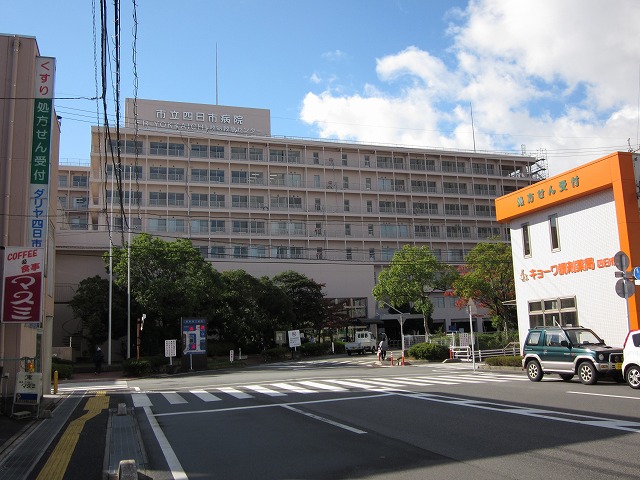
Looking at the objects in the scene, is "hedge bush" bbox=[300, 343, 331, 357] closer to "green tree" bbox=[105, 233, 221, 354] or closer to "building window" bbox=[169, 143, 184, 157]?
"green tree" bbox=[105, 233, 221, 354]

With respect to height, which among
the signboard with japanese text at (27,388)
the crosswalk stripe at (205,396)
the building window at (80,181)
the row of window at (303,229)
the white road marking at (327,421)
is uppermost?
the building window at (80,181)

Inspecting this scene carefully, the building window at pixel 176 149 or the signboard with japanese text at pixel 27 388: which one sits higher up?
the building window at pixel 176 149

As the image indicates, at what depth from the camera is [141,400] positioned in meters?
16.9

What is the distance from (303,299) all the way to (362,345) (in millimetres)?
9370

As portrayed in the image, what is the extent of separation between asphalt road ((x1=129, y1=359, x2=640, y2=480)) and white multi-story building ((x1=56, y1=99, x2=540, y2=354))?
170ft

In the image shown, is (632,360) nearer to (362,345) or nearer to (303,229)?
(362,345)

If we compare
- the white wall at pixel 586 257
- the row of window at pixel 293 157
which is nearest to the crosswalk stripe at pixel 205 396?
the white wall at pixel 586 257

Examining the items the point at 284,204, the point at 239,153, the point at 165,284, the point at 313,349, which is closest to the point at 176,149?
the point at 239,153

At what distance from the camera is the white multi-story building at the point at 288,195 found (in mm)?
67938

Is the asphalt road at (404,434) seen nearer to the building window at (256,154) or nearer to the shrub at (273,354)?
the shrub at (273,354)

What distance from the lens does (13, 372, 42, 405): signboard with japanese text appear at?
12.8m

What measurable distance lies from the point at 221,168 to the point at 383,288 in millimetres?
29164

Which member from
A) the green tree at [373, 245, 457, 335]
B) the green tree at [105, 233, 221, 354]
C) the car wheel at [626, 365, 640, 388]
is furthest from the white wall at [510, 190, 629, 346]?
the green tree at [373, 245, 457, 335]

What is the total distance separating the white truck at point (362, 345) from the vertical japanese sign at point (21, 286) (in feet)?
120
